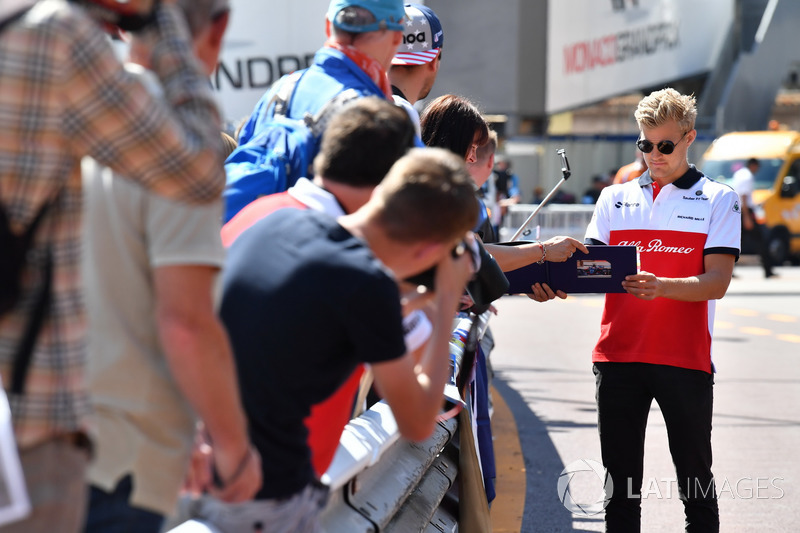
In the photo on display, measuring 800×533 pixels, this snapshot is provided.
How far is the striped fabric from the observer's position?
15.0ft

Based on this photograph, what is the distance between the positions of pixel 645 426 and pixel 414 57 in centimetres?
186

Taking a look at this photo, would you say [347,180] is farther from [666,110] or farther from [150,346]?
[666,110]

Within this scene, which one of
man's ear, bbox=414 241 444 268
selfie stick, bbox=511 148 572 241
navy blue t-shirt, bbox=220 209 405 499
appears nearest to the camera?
navy blue t-shirt, bbox=220 209 405 499

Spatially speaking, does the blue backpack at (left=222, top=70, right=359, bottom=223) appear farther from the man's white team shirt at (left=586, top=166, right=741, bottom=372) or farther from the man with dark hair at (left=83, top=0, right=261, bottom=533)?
the man's white team shirt at (left=586, top=166, right=741, bottom=372)

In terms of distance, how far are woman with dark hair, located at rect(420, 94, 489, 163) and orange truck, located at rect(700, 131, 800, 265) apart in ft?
63.6

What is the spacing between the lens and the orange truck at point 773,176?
2422 centimetres

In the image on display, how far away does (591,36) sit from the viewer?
3241 centimetres

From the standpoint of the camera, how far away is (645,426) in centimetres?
486

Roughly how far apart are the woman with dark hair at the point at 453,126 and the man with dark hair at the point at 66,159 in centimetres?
285

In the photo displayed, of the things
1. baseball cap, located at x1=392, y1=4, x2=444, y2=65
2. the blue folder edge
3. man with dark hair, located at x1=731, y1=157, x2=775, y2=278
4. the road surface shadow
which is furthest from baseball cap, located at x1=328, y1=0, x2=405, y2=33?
man with dark hair, located at x1=731, y1=157, x2=775, y2=278

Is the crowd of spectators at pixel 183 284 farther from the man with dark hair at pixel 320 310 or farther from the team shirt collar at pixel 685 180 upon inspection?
the team shirt collar at pixel 685 180

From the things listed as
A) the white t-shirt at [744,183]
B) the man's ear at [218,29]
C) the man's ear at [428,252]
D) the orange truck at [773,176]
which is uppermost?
the man's ear at [218,29]

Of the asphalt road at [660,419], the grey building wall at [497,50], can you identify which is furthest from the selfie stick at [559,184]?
the grey building wall at [497,50]

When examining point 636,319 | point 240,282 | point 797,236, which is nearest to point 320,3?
point 636,319
